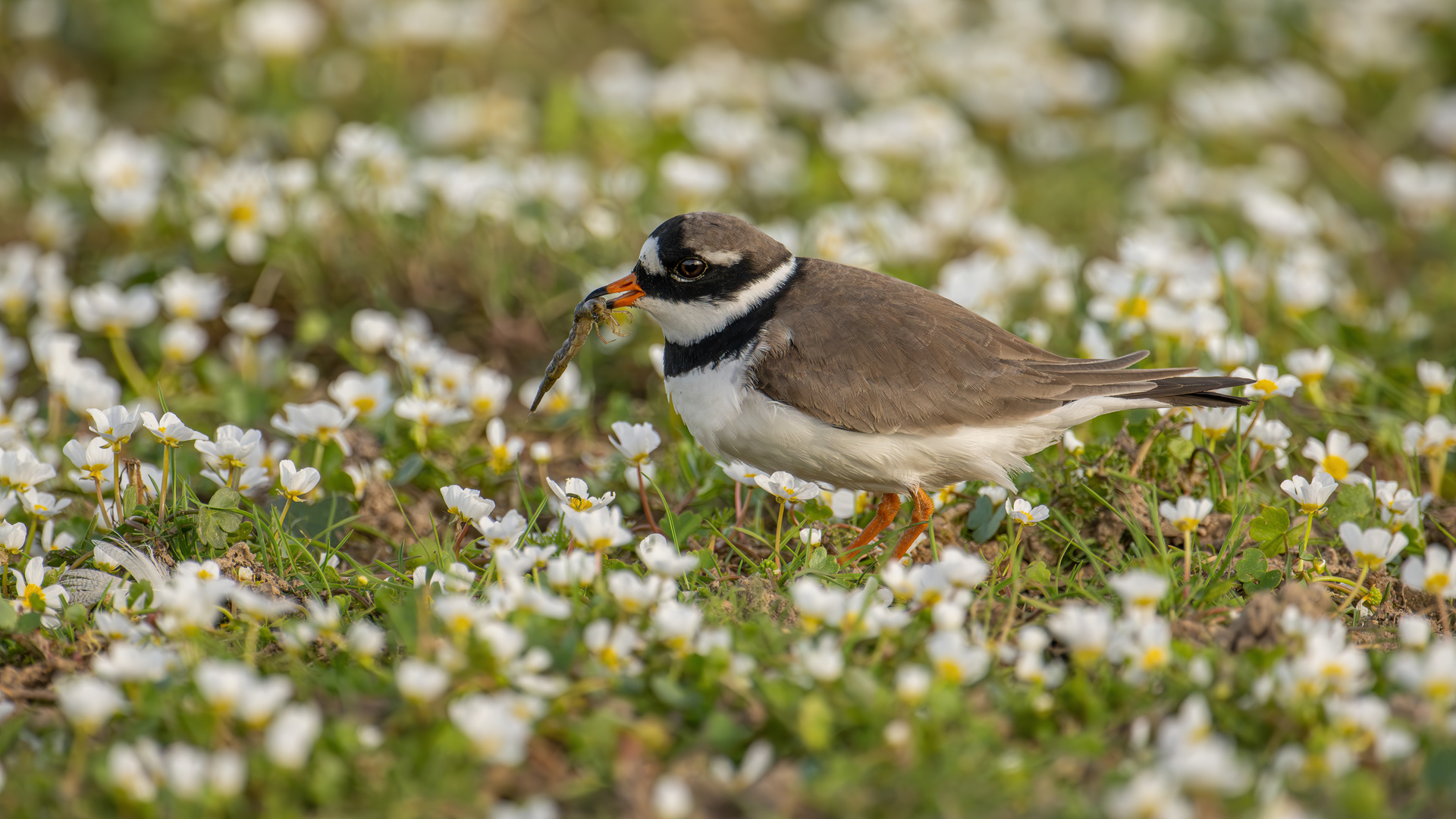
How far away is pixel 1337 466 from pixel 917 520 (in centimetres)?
145

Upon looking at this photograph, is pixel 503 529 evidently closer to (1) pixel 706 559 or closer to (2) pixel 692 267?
(1) pixel 706 559

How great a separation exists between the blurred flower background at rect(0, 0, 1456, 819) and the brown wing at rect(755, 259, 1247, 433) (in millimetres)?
348

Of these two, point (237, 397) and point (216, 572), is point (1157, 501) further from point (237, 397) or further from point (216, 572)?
point (237, 397)

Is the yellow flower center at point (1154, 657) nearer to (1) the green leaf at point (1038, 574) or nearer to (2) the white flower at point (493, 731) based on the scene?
(1) the green leaf at point (1038, 574)

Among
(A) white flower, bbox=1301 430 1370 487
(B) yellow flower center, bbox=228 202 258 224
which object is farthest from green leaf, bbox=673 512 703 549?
(B) yellow flower center, bbox=228 202 258 224

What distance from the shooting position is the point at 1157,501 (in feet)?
16.5

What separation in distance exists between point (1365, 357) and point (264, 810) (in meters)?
5.58

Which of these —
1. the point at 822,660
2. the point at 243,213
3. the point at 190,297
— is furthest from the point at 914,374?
the point at 243,213

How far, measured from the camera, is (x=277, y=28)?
366 inches

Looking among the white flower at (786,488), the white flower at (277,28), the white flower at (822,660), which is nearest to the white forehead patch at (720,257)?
the white flower at (786,488)

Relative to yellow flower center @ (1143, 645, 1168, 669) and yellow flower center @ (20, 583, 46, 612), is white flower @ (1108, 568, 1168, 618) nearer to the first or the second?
yellow flower center @ (1143, 645, 1168, 669)

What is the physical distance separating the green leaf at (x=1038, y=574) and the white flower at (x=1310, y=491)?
0.80m

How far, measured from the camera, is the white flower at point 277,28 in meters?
9.30

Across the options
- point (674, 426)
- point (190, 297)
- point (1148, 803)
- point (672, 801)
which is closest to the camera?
point (1148, 803)
